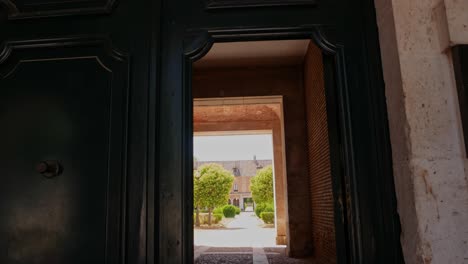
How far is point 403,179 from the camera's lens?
5.48 ft

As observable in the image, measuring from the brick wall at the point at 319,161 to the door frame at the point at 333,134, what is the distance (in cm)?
243

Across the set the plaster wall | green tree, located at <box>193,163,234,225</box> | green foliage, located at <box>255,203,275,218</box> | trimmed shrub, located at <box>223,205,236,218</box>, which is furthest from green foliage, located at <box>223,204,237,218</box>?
the plaster wall

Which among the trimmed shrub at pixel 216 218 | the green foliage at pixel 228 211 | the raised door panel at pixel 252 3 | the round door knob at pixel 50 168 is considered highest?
the raised door panel at pixel 252 3

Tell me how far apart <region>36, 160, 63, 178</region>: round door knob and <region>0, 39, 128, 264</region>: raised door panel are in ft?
0.08

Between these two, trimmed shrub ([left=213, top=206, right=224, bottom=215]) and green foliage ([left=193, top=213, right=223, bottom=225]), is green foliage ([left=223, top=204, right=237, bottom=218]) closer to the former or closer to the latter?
trimmed shrub ([left=213, top=206, right=224, bottom=215])

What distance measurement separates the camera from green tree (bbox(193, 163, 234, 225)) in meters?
23.8

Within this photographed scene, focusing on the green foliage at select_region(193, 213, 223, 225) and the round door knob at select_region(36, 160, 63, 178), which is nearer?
the round door knob at select_region(36, 160, 63, 178)

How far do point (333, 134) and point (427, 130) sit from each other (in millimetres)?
556

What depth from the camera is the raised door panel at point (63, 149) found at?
1.88m

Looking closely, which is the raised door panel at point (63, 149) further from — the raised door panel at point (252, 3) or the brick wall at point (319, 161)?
the brick wall at point (319, 161)

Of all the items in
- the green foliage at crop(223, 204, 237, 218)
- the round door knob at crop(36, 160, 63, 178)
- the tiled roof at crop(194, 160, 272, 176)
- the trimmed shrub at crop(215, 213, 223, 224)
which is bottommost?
the trimmed shrub at crop(215, 213, 223, 224)

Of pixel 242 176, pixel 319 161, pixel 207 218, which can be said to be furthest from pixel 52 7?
pixel 242 176

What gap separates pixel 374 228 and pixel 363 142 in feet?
1.38

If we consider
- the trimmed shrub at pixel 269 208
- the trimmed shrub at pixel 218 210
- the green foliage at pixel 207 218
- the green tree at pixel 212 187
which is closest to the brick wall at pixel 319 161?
the trimmed shrub at pixel 269 208
